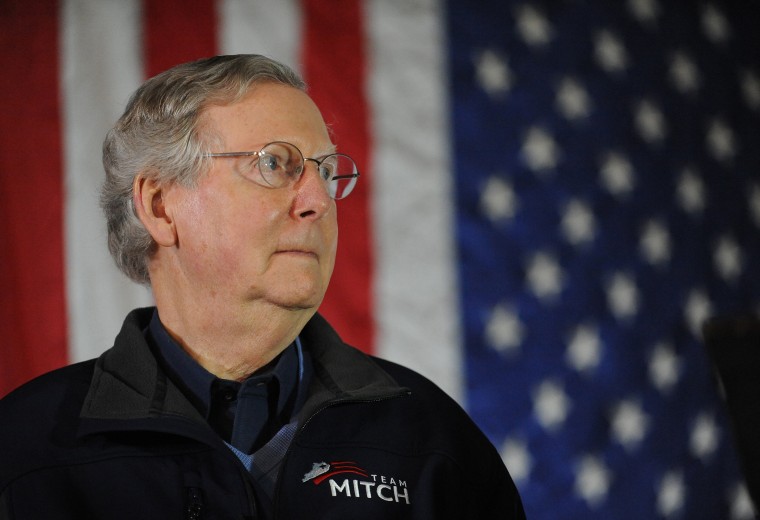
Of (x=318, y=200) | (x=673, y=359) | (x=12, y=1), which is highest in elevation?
(x=12, y=1)

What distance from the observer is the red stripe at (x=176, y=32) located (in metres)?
2.21

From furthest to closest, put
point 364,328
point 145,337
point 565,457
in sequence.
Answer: point 565,457 < point 364,328 < point 145,337

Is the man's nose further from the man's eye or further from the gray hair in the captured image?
the gray hair

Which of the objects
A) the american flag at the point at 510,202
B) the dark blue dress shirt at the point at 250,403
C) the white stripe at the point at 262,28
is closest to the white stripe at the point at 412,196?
the american flag at the point at 510,202

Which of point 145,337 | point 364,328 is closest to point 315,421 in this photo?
point 145,337

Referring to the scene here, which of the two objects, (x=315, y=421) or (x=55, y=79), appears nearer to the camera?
(x=315, y=421)

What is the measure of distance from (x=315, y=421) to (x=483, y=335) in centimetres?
108

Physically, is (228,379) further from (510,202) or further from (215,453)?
(510,202)

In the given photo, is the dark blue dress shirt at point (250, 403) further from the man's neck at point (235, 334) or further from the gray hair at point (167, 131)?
the gray hair at point (167, 131)

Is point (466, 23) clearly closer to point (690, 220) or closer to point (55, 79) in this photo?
point (690, 220)

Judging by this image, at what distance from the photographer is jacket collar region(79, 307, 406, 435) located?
1.33 m

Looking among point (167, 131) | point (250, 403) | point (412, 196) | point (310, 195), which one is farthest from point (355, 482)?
point (412, 196)

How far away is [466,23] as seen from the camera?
249cm

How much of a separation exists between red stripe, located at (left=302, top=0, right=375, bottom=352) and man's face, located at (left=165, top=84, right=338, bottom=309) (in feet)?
2.89
